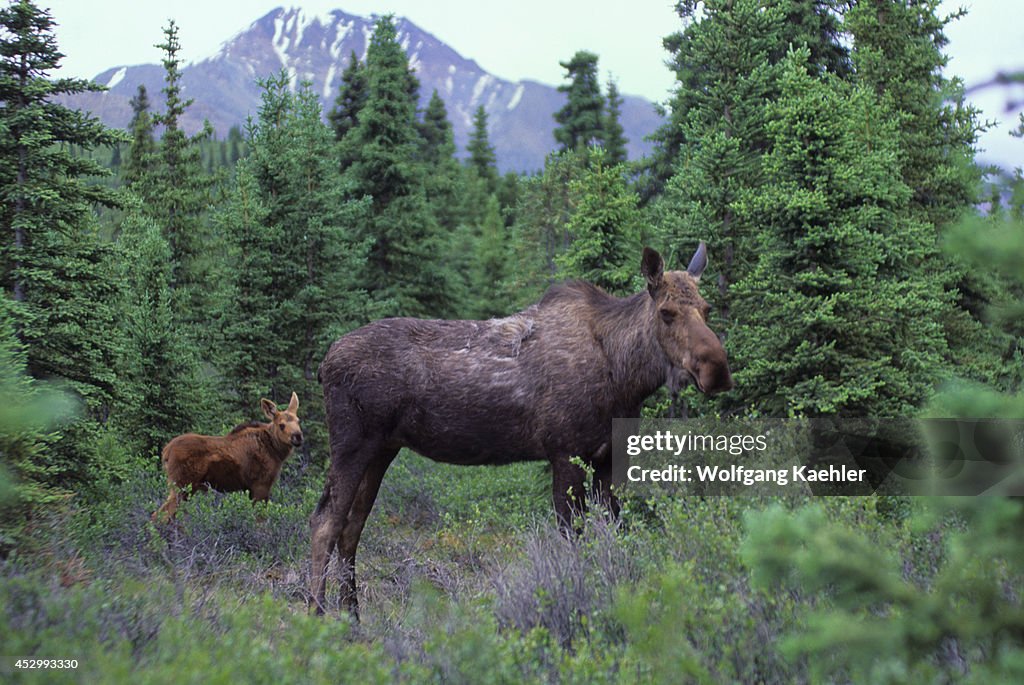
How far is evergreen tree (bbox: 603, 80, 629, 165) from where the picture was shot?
39938mm

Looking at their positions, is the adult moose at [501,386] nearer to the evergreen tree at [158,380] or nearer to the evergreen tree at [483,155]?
the evergreen tree at [158,380]

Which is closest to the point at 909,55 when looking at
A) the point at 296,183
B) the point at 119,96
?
the point at 296,183

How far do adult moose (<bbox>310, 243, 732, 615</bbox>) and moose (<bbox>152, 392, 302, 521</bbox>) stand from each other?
3.51 m

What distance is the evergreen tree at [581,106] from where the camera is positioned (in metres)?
37.5

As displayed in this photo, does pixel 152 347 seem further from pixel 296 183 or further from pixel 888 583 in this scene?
pixel 888 583

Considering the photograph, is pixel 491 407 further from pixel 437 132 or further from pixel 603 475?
pixel 437 132

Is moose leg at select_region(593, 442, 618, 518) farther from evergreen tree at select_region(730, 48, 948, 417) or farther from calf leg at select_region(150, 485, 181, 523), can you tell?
calf leg at select_region(150, 485, 181, 523)

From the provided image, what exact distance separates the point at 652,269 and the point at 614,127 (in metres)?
36.8

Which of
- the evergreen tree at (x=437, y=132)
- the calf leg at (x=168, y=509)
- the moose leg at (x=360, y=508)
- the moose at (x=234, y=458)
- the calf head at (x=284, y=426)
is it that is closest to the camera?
the moose leg at (x=360, y=508)

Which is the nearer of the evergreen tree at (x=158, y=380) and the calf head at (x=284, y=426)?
the calf head at (x=284, y=426)

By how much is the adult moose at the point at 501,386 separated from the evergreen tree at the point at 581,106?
1208 inches

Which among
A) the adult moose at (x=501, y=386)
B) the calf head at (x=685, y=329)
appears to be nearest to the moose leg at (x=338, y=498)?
the adult moose at (x=501, y=386)

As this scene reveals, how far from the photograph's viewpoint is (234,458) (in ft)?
37.6

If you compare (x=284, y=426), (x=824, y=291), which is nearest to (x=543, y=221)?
(x=284, y=426)
